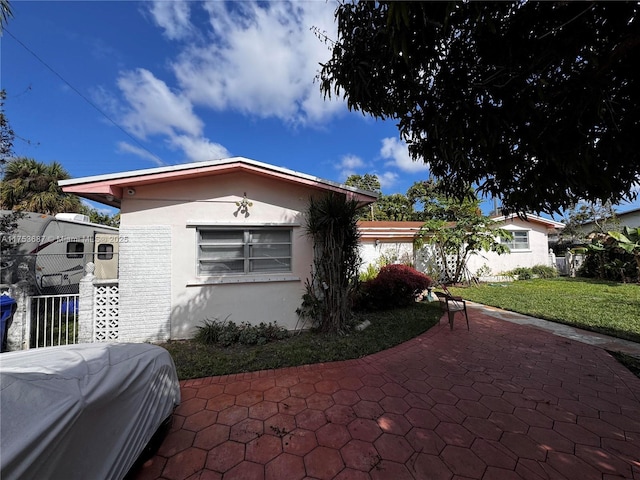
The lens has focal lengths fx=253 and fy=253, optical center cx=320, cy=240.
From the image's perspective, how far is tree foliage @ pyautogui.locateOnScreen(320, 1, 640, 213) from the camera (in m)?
2.64

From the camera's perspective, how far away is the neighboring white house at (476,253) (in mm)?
13188

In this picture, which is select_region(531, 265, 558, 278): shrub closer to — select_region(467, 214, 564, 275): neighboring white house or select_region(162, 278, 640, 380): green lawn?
select_region(467, 214, 564, 275): neighboring white house

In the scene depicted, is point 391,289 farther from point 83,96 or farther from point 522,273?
point 83,96

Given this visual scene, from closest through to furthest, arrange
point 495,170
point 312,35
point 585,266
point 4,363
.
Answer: point 4,363 < point 495,170 < point 312,35 < point 585,266

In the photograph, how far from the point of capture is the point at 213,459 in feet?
8.53

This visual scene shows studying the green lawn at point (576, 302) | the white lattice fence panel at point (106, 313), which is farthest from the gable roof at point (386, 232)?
the white lattice fence panel at point (106, 313)

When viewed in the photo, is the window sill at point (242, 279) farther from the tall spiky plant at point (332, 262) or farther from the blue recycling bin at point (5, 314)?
the blue recycling bin at point (5, 314)

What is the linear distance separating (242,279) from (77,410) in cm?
455

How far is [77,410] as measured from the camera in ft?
5.46

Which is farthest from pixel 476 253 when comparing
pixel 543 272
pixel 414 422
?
pixel 414 422

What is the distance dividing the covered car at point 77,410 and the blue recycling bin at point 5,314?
4.15 m

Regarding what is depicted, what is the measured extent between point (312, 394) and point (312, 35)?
545 cm

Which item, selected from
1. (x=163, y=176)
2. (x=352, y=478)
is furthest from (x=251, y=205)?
(x=352, y=478)

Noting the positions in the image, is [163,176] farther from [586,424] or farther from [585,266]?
[585,266]
